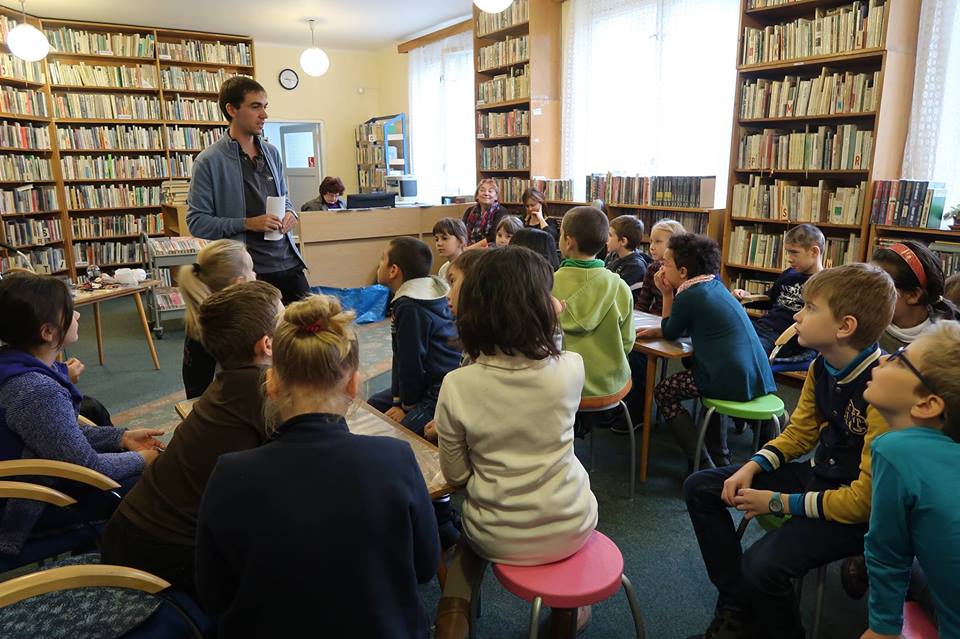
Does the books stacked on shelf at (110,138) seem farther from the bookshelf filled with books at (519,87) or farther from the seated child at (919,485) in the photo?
the seated child at (919,485)

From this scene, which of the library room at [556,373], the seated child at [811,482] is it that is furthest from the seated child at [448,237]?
the seated child at [811,482]

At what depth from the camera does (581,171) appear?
589 centimetres

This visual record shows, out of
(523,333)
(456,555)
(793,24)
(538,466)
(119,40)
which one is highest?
(119,40)

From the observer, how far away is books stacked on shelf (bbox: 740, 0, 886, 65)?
3.46m

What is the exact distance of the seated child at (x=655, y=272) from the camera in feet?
10.8

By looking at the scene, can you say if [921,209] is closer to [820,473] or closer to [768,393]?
[768,393]

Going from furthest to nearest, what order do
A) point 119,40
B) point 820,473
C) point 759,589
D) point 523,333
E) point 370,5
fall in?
point 119,40, point 370,5, point 820,473, point 759,589, point 523,333

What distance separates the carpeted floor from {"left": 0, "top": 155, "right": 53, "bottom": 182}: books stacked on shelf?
11.0 feet

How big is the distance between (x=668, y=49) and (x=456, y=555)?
4.78 meters

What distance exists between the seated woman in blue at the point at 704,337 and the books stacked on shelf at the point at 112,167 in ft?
22.1

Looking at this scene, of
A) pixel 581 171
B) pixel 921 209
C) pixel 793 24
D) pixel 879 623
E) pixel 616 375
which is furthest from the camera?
pixel 581 171

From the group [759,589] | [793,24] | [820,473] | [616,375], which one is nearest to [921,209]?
[793,24]

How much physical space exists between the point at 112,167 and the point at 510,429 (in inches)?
292

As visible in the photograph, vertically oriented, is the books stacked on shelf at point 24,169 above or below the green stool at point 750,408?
above
